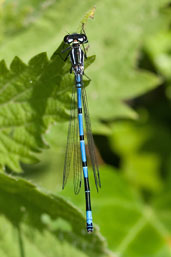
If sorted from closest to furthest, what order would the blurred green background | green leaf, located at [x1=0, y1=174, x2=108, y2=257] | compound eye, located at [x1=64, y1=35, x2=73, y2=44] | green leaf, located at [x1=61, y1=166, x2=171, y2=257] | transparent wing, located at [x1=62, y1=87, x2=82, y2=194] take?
green leaf, located at [x1=0, y1=174, x2=108, y2=257]
compound eye, located at [x1=64, y1=35, x2=73, y2=44]
transparent wing, located at [x1=62, y1=87, x2=82, y2=194]
the blurred green background
green leaf, located at [x1=61, y1=166, x2=171, y2=257]

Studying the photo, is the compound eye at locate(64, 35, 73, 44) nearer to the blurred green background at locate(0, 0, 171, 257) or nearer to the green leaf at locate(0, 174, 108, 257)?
the blurred green background at locate(0, 0, 171, 257)

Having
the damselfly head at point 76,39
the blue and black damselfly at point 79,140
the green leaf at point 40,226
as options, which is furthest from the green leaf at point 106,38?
the green leaf at point 40,226

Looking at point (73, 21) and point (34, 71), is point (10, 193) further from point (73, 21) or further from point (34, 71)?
point (73, 21)

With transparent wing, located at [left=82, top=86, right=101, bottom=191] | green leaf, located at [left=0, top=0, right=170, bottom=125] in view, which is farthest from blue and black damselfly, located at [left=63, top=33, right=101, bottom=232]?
green leaf, located at [left=0, top=0, right=170, bottom=125]

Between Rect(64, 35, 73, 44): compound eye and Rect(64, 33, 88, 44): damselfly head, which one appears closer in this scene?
Rect(64, 35, 73, 44): compound eye

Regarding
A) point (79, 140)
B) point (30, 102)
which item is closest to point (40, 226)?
point (30, 102)

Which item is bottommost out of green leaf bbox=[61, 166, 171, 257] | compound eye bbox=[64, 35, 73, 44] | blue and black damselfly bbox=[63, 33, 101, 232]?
green leaf bbox=[61, 166, 171, 257]

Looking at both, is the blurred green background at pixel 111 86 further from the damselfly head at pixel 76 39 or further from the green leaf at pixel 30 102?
the damselfly head at pixel 76 39
